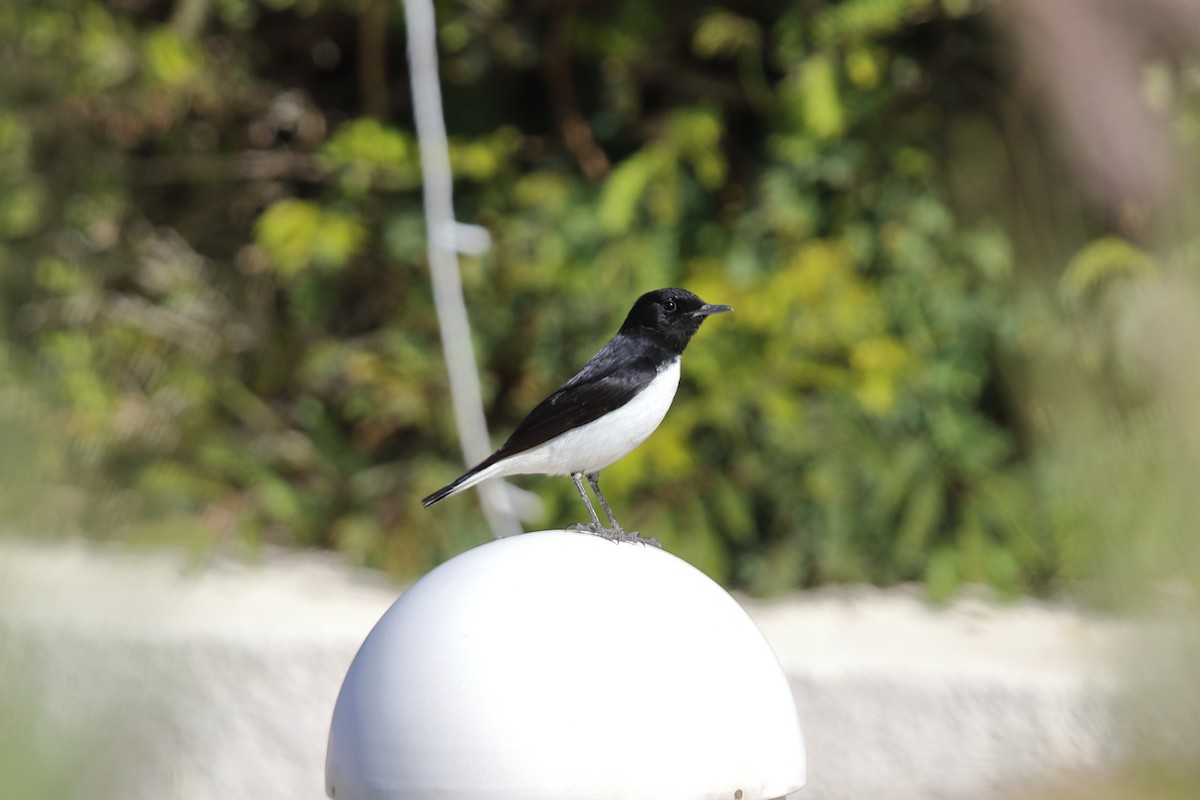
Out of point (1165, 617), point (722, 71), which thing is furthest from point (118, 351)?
point (1165, 617)

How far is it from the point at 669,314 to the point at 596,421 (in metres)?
0.40

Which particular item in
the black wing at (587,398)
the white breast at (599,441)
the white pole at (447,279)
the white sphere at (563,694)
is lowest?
the white sphere at (563,694)

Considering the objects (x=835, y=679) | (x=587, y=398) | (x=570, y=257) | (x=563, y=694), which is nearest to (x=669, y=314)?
(x=587, y=398)

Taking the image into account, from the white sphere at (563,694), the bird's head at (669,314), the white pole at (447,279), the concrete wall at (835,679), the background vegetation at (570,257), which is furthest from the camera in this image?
the background vegetation at (570,257)

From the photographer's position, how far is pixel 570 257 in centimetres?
627

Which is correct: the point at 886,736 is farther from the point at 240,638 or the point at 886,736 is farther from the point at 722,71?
the point at 722,71

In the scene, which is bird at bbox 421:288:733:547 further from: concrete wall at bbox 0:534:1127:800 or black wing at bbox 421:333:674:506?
concrete wall at bbox 0:534:1127:800

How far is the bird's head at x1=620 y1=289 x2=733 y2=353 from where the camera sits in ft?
11.0

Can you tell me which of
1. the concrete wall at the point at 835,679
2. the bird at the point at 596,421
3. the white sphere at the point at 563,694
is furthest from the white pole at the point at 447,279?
the white sphere at the point at 563,694

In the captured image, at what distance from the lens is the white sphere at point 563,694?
2.05 m

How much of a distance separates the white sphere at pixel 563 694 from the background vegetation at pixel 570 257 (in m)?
3.08

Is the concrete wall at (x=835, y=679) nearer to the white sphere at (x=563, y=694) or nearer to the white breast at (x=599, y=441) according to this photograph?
the white breast at (x=599, y=441)

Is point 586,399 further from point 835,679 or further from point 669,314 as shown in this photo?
point 835,679

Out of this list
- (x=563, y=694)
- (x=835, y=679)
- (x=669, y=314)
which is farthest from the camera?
(x=835, y=679)
